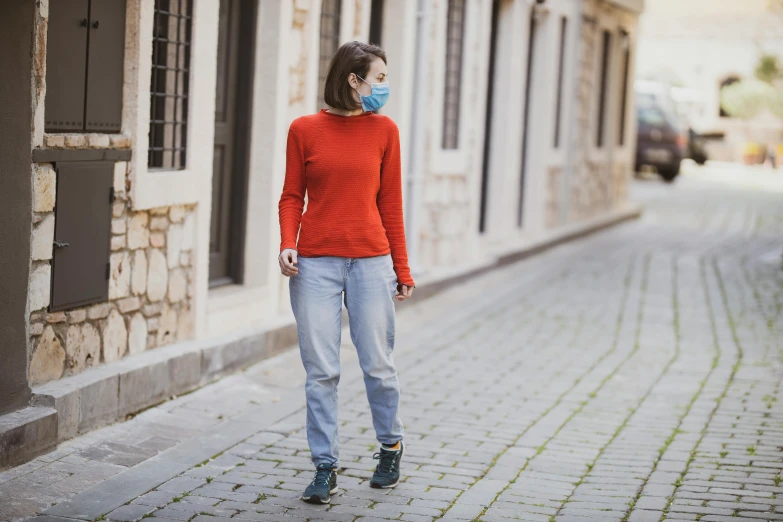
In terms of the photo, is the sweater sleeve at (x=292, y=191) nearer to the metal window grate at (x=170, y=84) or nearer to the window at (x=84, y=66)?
the window at (x=84, y=66)

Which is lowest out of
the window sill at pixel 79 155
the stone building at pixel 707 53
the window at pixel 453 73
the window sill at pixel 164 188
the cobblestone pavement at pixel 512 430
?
the cobblestone pavement at pixel 512 430

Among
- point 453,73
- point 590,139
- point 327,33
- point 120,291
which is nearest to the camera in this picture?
point 120,291

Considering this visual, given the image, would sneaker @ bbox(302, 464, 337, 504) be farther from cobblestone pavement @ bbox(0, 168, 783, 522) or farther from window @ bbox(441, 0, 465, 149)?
window @ bbox(441, 0, 465, 149)

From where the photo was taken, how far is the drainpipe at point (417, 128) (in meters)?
11.1

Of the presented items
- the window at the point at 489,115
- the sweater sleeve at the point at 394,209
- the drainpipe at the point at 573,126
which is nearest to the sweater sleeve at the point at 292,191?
the sweater sleeve at the point at 394,209

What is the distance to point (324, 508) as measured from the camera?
5.10 metres

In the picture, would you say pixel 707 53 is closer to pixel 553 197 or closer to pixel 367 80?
pixel 553 197

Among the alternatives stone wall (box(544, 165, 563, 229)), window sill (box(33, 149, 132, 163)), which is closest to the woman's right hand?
window sill (box(33, 149, 132, 163))

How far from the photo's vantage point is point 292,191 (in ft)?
17.0

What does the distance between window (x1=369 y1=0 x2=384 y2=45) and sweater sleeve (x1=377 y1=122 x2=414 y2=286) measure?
5865mm

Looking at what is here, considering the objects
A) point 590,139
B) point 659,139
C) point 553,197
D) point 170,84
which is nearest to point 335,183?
point 170,84

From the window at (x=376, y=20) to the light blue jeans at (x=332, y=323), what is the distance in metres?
6.04

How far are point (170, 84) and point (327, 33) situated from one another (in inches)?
103

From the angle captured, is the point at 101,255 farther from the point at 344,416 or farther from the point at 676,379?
the point at 676,379
